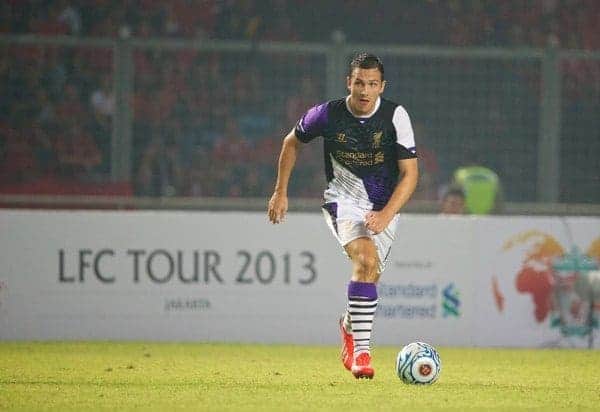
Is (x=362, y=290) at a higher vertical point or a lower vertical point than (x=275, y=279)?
higher

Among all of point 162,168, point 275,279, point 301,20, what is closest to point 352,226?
point 275,279

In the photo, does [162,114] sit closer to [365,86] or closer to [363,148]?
[363,148]

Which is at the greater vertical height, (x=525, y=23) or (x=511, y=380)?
(x=525, y=23)

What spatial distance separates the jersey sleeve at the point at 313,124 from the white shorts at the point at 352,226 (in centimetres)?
48

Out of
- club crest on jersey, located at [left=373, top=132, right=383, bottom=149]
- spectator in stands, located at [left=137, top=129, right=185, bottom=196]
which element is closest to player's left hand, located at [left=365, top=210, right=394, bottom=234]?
club crest on jersey, located at [left=373, top=132, right=383, bottom=149]

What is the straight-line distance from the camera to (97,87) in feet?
46.6

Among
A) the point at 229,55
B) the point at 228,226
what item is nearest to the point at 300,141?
the point at 228,226

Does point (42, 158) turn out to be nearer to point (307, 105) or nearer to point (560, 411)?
point (307, 105)

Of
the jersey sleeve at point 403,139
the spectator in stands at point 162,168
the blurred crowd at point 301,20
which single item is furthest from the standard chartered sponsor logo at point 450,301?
the blurred crowd at point 301,20

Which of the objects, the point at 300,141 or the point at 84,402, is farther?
the point at 300,141

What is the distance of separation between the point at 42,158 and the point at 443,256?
4.46 metres

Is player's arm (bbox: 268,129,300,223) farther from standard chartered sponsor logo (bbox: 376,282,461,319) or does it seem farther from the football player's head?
standard chartered sponsor logo (bbox: 376,282,461,319)

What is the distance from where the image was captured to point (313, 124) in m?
8.61

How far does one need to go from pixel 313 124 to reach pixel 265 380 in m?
1.71
